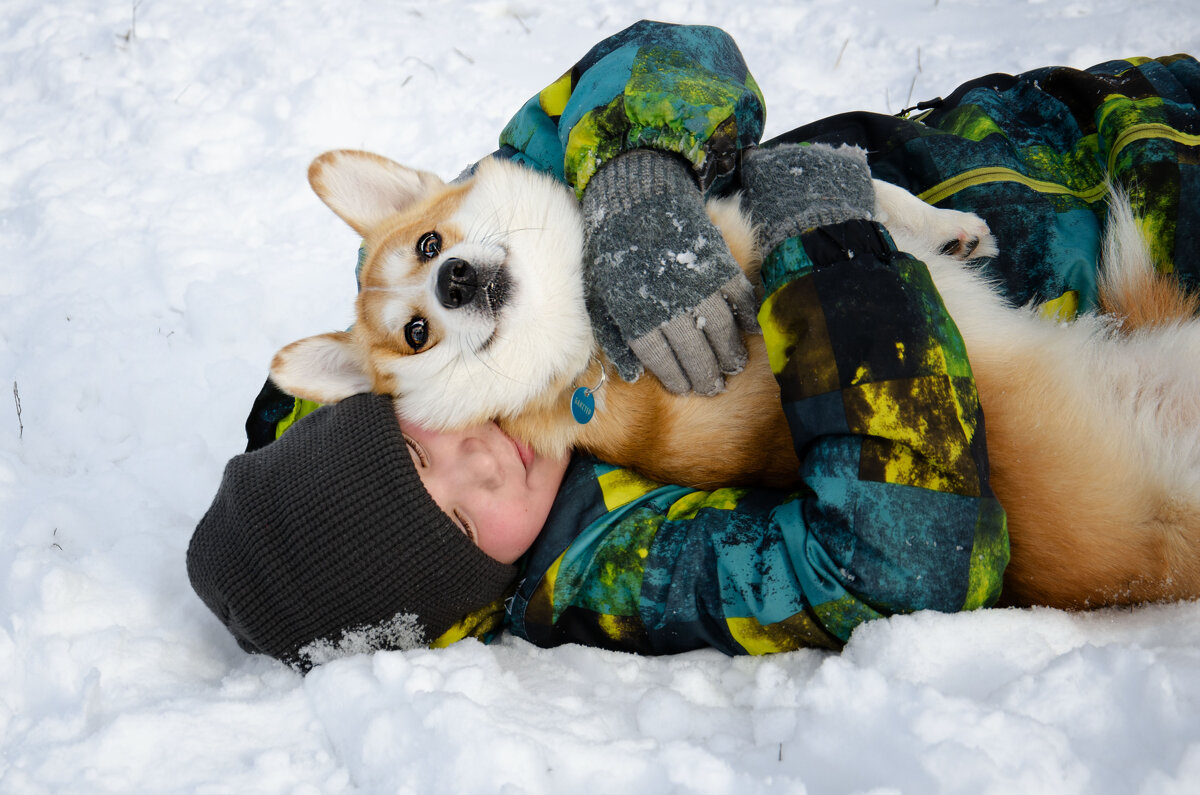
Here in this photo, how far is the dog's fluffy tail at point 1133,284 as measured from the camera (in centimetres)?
182

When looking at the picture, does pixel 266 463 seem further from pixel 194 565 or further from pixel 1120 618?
pixel 1120 618

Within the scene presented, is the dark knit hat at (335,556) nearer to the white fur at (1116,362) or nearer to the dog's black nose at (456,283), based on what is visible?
the dog's black nose at (456,283)

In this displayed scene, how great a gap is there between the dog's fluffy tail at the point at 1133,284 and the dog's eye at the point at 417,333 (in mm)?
1716

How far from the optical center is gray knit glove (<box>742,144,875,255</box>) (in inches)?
67.5

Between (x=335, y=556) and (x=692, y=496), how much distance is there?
33.3 inches

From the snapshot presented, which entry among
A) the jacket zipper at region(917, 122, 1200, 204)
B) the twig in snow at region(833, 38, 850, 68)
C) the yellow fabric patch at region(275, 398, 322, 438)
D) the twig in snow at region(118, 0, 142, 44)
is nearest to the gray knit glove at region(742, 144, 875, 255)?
the jacket zipper at region(917, 122, 1200, 204)

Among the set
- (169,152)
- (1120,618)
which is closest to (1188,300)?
(1120,618)

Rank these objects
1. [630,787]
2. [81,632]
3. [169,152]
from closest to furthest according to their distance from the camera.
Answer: [630,787] → [81,632] → [169,152]

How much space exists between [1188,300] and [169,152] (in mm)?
3923

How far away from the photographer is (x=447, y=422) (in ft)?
6.07

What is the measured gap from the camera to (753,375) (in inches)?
71.5

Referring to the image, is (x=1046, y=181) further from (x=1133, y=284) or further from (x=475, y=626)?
(x=475, y=626)

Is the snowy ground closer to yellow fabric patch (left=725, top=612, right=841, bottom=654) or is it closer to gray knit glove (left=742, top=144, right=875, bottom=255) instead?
yellow fabric patch (left=725, top=612, right=841, bottom=654)

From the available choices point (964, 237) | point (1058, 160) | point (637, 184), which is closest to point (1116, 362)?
point (964, 237)
